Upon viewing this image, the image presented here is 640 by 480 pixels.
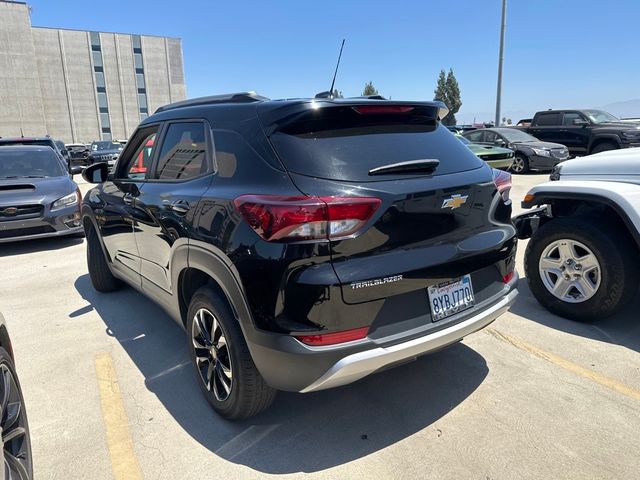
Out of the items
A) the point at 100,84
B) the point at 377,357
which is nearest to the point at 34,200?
the point at 377,357

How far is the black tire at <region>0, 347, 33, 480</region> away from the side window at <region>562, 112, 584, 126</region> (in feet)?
58.3

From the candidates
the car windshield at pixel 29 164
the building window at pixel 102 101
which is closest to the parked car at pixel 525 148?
the car windshield at pixel 29 164

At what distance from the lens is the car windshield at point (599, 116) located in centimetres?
1564

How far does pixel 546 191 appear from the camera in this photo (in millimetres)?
4090

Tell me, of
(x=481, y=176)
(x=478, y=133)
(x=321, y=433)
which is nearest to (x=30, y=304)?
(x=321, y=433)

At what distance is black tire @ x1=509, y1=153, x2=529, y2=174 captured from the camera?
15.1 meters

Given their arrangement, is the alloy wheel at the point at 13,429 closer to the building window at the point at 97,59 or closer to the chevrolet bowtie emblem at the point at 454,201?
the chevrolet bowtie emblem at the point at 454,201

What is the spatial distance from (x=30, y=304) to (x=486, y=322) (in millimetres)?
4656

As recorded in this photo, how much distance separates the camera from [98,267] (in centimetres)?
498

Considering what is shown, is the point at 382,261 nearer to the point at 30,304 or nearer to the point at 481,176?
the point at 481,176

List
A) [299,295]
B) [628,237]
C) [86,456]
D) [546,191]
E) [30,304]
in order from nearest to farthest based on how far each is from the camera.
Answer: [299,295]
[86,456]
[628,237]
[546,191]
[30,304]

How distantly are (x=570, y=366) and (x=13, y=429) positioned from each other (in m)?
3.32

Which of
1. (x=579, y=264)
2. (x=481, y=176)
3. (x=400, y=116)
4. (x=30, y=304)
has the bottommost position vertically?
(x=30, y=304)

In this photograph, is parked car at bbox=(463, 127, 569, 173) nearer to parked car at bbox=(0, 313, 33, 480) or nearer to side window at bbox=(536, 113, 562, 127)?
side window at bbox=(536, 113, 562, 127)
